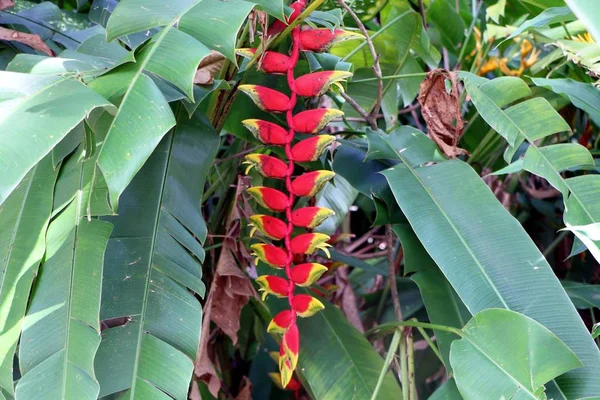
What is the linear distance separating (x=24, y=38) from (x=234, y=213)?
1.37 ft

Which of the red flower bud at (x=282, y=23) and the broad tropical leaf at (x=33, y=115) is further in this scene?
the red flower bud at (x=282, y=23)

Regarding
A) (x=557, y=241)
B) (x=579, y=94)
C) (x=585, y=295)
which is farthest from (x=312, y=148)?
(x=557, y=241)

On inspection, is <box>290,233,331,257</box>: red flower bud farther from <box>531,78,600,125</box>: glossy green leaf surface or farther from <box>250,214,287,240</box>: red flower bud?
<box>531,78,600,125</box>: glossy green leaf surface

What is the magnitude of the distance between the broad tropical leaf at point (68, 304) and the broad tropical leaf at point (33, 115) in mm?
123

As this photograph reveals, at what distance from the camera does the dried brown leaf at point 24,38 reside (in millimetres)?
928

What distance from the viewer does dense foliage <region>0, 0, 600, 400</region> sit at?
637 millimetres

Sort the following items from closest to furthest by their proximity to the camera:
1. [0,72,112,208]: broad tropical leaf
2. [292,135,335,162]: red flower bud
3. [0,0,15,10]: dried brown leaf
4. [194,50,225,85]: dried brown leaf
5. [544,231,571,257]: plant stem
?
1. [0,72,112,208]: broad tropical leaf
2. [292,135,335,162]: red flower bud
3. [194,50,225,85]: dried brown leaf
4. [0,0,15,10]: dried brown leaf
5. [544,231,571,257]: plant stem

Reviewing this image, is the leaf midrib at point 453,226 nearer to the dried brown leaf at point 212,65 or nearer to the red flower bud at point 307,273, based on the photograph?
the red flower bud at point 307,273

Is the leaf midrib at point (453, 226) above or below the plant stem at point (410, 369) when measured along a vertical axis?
above

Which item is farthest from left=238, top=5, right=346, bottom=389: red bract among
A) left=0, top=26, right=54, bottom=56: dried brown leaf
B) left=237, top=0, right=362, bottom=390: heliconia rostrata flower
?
left=0, top=26, right=54, bottom=56: dried brown leaf

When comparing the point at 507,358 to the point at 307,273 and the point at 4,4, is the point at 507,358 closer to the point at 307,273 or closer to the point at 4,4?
the point at 307,273

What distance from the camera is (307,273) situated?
758 millimetres

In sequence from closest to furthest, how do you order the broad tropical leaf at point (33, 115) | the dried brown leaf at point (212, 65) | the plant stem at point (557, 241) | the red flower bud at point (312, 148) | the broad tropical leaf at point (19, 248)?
the broad tropical leaf at point (33, 115)
the broad tropical leaf at point (19, 248)
the red flower bud at point (312, 148)
the dried brown leaf at point (212, 65)
the plant stem at point (557, 241)

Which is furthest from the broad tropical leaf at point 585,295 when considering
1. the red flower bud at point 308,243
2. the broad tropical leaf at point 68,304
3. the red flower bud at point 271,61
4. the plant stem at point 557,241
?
the broad tropical leaf at point 68,304
